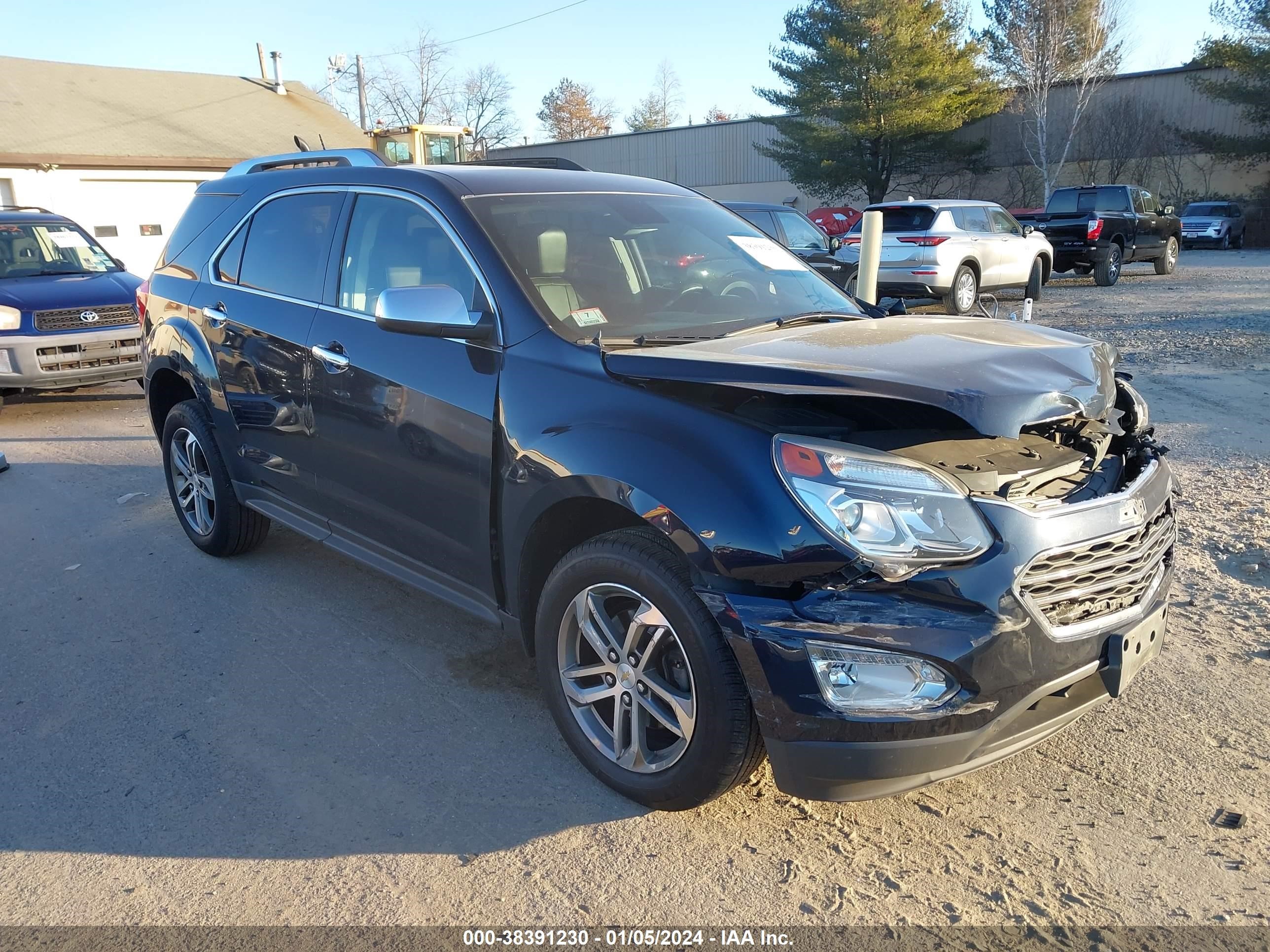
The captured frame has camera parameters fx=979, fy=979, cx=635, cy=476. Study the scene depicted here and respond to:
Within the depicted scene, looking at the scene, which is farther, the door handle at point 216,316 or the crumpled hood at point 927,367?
the door handle at point 216,316

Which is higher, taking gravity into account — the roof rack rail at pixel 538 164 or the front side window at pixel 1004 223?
the roof rack rail at pixel 538 164

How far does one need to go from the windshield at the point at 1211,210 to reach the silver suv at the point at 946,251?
2037cm

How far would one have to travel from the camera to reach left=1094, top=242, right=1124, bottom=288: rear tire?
19109mm

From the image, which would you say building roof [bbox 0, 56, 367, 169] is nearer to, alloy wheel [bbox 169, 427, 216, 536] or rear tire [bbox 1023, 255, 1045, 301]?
rear tire [bbox 1023, 255, 1045, 301]

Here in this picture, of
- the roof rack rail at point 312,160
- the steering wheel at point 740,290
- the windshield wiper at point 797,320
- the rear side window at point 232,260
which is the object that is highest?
the roof rack rail at point 312,160

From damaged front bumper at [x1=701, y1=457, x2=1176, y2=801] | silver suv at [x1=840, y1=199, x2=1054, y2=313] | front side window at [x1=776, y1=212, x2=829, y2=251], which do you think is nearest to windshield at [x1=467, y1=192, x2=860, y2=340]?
damaged front bumper at [x1=701, y1=457, x2=1176, y2=801]

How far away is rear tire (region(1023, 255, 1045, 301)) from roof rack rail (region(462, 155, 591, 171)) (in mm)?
13449

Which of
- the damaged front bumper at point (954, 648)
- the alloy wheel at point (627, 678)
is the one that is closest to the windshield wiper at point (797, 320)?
the alloy wheel at point (627, 678)

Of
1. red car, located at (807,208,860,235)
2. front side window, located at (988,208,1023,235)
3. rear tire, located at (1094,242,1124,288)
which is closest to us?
front side window, located at (988,208,1023,235)

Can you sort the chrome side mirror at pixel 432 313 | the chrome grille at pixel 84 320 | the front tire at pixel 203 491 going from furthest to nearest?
the chrome grille at pixel 84 320 < the front tire at pixel 203 491 < the chrome side mirror at pixel 432 313

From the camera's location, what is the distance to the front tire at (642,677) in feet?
8.79

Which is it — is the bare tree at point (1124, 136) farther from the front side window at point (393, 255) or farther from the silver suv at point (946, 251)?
the front side window at point (393, 255)

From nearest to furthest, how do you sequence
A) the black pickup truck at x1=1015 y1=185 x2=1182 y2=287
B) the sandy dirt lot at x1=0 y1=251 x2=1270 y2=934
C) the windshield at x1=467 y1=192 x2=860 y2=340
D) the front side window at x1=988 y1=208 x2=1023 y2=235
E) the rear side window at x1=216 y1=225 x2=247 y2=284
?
the sandy dirt lot at x1=0 y1=251 x2=1270 y2=934 → the windshield at x1=467 y1=192 x2=860 y2=340 → the rear side window at x1=216 y1=225 x2=247 y2=284 → the front side window at x1=988 y1=208 x2=1023 y2=235 → the black pickup truck at x1=1015 y1=185 x2=1182 y2=287

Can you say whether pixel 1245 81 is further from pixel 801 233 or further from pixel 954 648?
pixel 954 648
